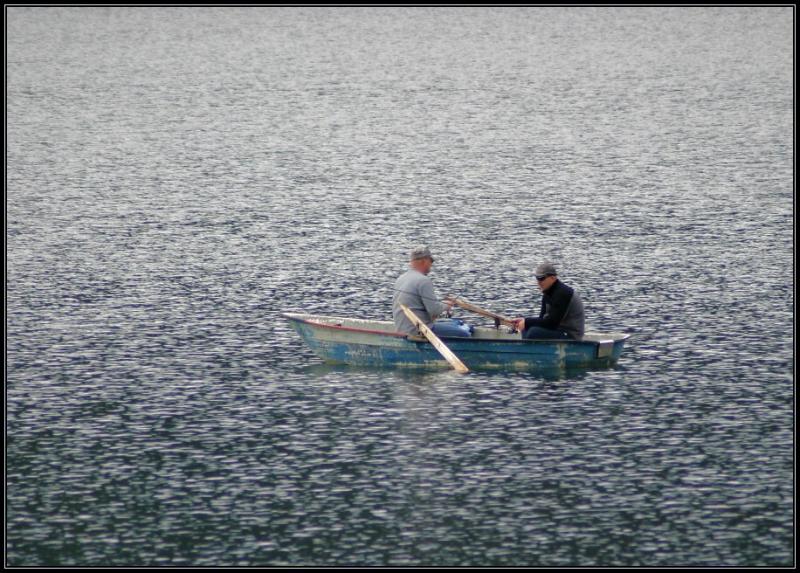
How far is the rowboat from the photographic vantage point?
89.5 feet

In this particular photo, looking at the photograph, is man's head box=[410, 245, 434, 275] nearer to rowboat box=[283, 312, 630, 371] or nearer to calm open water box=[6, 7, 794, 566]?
rowboat box=[283, 312, 630, 371]

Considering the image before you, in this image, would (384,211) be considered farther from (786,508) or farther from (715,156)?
(786,508)

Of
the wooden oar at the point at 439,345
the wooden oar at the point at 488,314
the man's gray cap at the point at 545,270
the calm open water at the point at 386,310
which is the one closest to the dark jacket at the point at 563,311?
the man's gray cap at the point at 545,270

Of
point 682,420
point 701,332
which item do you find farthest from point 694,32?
point 682,420

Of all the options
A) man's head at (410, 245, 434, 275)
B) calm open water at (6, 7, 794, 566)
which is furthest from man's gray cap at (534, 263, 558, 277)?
man's head at (410, 245, 434, 275)

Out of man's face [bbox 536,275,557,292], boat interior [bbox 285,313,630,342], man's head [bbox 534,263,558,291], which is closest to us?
man's head [bbox 534,263,558,291]

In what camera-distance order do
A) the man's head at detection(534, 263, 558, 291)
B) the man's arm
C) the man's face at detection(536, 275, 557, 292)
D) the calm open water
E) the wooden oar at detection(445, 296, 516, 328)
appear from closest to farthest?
the calm open water
the man's head at detection(534, 263, 558, 291)
the man's face at detection(536, 275, 557, 292)
the man's arm
the wooden oar at detection(445, 296, 516, 328)

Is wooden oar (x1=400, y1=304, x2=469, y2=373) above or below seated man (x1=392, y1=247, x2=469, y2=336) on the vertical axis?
below

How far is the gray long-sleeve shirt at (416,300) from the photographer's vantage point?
27531mm

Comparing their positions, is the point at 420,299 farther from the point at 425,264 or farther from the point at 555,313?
the point at 555,313

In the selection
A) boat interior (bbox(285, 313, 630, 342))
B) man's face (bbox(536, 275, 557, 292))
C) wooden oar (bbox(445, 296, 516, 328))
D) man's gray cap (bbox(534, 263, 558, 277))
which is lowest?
boat interior (bbox(285, 313, 630, 342))

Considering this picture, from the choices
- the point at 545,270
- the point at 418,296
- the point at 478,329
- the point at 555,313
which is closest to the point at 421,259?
the point at 418,296

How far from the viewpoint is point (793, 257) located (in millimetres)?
39781

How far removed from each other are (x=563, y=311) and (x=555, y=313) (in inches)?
5.9
